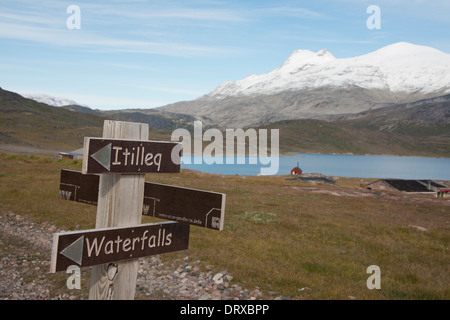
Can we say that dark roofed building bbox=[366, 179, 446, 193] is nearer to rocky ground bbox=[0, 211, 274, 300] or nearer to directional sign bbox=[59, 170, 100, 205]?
rocky ground bbox=[0, 211, 274, 300]

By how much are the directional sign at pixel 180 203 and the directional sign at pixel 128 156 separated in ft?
1.59

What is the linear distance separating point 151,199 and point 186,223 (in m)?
0.74

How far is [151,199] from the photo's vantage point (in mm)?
5840

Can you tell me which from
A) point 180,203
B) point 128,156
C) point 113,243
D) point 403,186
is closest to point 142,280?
point 180,203

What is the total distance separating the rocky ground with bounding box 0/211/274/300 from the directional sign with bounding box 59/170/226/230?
4024 mm

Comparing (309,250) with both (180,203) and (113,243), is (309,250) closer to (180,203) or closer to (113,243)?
(180,203)

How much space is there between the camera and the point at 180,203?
219 inches

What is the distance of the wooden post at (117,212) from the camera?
15.9 ft

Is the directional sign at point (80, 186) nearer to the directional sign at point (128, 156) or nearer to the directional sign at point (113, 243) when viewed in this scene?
the directional sign at point (128, 156)

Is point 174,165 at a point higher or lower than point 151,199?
higher

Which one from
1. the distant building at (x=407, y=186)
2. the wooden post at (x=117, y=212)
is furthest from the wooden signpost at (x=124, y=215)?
the distant building at (x=407, y=186)
